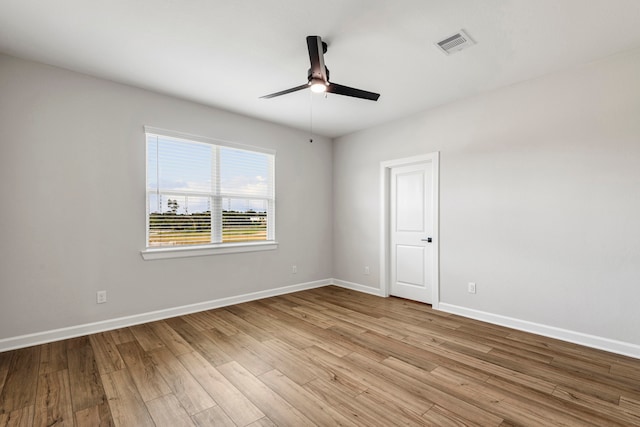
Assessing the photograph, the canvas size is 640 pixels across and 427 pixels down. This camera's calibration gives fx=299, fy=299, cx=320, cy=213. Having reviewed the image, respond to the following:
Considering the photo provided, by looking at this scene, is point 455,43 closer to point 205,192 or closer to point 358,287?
point 205,192

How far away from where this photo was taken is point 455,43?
262 cm

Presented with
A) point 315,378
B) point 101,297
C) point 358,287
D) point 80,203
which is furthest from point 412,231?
point 80,203

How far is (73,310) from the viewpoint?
314 centimetres

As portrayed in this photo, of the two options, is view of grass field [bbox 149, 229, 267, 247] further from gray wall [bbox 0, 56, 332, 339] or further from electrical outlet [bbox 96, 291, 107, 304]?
electrical outlet [bbox 96, 291, 107, 304]

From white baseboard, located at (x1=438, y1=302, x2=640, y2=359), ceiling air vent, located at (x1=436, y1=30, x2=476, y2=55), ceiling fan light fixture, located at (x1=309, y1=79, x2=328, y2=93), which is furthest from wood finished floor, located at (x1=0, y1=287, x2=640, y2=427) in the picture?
ceiling air vent, located at (x1=436, y1=30, x2=476, y2=55)

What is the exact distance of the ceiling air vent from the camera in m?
2.51

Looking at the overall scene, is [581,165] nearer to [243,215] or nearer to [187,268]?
[243,215]

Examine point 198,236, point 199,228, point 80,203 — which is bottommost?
point 198,236

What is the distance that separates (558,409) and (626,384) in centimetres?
82

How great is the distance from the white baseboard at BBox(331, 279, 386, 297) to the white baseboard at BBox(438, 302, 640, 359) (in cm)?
116

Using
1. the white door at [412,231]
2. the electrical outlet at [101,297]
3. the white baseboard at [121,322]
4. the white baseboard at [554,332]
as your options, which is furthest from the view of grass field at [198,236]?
the white baseboard at [554,332]

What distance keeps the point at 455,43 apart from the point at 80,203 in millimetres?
4043

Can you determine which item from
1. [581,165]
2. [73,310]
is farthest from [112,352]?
[581,165]

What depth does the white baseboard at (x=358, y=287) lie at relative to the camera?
492 centimetres
